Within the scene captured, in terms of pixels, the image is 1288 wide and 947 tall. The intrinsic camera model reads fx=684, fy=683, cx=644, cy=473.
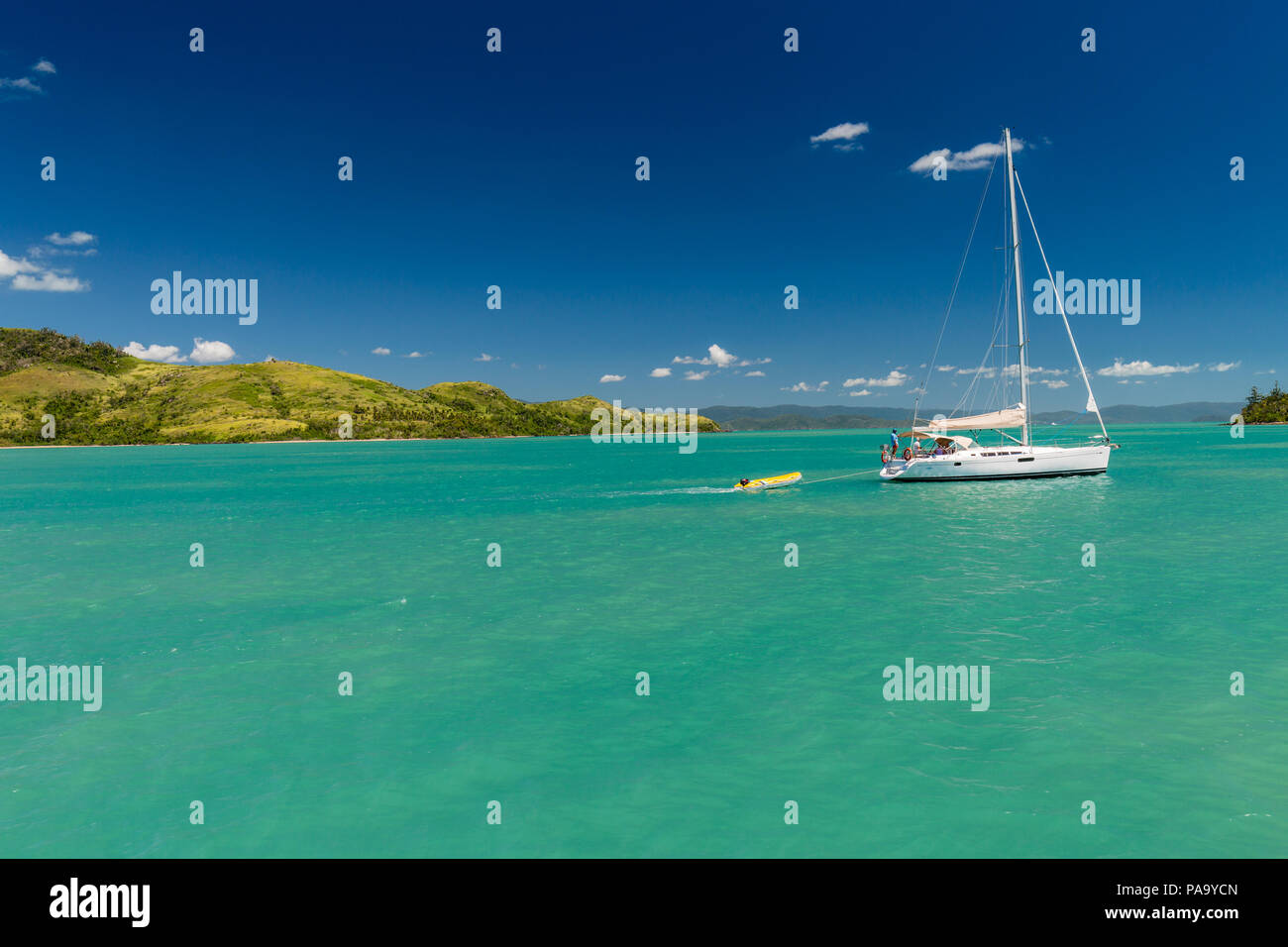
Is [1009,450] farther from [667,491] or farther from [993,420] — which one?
[667,491]

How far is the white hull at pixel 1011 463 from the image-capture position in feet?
211

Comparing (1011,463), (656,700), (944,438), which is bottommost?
(656,700)

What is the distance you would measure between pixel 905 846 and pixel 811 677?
745 cm

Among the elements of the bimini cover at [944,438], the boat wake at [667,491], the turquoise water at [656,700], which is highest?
the bimini cover at [944,438]

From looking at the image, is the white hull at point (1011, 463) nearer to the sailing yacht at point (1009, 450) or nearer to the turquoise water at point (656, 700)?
the sailing yacht at point (1009, 450)

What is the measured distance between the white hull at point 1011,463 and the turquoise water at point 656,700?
2382 centimetres

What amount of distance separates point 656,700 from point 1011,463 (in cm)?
5920

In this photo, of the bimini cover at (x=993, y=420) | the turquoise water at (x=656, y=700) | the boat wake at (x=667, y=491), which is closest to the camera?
the turquoise water at (x=656, y=700)

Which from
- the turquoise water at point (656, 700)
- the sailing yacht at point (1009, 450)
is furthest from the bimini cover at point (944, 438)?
the turquoise water at point (656, 700)

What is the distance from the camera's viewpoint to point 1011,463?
6438 cm

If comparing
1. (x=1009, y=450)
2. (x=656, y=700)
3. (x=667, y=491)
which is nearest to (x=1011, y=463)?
(x=1009, y=450)

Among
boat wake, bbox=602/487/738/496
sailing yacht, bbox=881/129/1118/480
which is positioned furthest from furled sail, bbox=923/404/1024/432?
boat wake, bbox=602/487/738/496
